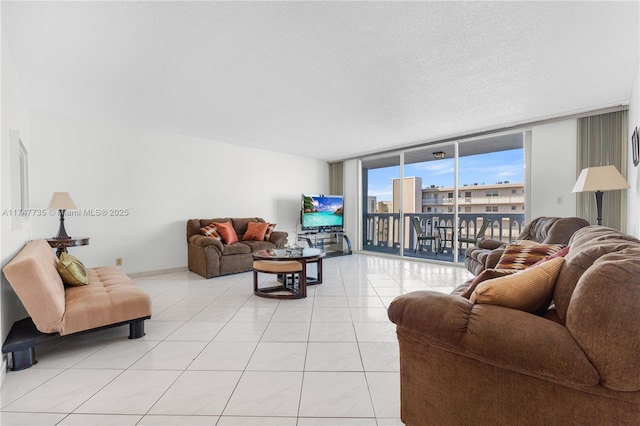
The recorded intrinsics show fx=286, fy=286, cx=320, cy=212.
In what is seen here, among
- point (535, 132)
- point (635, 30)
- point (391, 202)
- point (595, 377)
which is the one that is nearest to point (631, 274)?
point (595, 377)

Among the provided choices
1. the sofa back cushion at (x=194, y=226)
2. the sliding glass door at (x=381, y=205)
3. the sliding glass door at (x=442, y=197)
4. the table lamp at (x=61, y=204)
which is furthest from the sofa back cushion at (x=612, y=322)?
the sliding glass door at (x=381, y=205)

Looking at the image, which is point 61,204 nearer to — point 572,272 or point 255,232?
point 255,232

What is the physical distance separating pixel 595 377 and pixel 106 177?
529 cm

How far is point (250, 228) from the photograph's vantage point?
5367 mm

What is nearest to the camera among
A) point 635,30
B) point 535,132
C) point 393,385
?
point 393,385

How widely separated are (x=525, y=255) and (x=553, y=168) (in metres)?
2.85

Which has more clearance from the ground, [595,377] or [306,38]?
[306,38]

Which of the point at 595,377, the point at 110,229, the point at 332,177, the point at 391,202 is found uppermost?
the point at 332,177

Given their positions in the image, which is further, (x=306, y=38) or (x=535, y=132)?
(x=535, y=132)

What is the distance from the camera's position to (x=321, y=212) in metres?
6.57

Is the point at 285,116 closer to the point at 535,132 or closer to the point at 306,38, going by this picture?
the point at 306,38

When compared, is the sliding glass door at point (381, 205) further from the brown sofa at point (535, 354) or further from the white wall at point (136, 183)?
the brown sofa at point (535, 354)

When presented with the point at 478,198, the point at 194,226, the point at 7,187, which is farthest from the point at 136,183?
the point at 478,198

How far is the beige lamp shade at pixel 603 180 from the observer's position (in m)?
2.91
